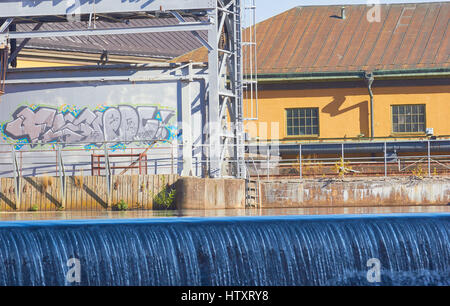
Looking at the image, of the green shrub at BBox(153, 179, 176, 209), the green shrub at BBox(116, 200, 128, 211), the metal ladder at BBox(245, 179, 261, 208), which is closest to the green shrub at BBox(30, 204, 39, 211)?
the green shrub at BBox(116, 200, 128, 211)

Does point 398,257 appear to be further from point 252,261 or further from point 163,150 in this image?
point 163,150

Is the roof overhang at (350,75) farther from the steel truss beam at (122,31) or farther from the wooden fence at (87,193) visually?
the wooden fence at (87,193)

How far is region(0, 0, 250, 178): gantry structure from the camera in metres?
29.9

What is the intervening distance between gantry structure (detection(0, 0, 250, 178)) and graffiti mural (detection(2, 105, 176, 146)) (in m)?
1.90

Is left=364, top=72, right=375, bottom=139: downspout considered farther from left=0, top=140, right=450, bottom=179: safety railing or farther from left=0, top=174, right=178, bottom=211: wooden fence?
left=0, top=174, right=178, bottom=211: wooden fence

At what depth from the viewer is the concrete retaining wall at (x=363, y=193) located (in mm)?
28891

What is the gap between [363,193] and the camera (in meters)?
29.0

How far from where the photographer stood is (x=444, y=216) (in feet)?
70.5

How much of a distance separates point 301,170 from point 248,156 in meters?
2.85

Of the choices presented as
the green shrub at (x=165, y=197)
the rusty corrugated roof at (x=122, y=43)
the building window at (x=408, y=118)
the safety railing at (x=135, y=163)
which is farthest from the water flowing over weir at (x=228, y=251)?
the rusty corrugated roof at (x=122, y=43)

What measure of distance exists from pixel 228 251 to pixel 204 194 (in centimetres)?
704

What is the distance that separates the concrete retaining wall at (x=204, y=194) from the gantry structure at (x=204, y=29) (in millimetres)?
1676
